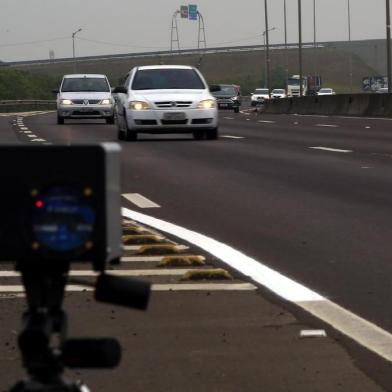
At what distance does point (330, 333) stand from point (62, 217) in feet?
13.2

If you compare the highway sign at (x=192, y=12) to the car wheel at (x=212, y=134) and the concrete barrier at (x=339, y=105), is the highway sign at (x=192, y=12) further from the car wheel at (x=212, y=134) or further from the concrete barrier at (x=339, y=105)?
the car wheel at (x=212, y=134)

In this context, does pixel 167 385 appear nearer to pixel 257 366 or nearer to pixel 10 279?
pixel 257 366

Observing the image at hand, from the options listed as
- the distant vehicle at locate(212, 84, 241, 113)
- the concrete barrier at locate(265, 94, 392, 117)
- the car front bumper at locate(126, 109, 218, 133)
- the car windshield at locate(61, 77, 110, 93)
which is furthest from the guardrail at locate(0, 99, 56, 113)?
the car front bumper at locate(126, 109, 218, 133)

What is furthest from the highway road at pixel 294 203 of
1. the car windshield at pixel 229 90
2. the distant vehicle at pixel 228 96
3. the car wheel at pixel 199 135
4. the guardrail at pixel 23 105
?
the guardrail at pixel 23 105

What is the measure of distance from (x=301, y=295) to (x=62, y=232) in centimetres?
520

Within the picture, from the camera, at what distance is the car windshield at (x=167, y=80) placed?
26.3m

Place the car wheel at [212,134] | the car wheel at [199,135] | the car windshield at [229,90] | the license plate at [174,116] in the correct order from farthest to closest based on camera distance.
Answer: the car windshield at [229,90]
the car wheel at [199,135]
the car wheel at [212,134]
the license plate at [174,116]

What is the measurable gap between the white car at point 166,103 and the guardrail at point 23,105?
174 feet

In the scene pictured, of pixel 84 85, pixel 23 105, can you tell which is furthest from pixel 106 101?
pixel 23 105

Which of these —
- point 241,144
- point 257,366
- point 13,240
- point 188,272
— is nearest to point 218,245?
point 188,272

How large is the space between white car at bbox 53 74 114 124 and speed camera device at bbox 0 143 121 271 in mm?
36381

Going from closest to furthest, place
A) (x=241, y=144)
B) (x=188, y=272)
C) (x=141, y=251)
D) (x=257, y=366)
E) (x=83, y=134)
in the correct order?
(x=257, y=366) < (x=188, y=272) < (x=141, y=251) < (x=241, y=144) < (x=83, y=134)

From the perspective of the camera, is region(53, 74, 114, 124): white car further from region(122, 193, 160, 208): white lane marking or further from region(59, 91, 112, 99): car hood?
region(122, 193, 160, 208): white lane marking

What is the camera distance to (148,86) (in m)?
26.3
